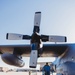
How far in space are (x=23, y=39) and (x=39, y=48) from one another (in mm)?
1019

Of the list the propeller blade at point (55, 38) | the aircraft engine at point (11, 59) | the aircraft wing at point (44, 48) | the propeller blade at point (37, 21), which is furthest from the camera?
the aircraft wing at point (44, 48)

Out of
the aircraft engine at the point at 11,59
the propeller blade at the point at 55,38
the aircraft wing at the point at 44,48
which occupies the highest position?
the propeller blade at the point at 55,38

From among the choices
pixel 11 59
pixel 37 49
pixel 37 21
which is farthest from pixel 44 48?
pixel 37 21

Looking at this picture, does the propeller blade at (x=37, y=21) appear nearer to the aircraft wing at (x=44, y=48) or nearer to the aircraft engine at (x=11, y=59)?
the aircraft wing at (x=44, y=48)

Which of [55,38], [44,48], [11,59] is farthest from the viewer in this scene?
[44,48]

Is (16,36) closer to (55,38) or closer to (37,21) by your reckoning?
Answer: (37,21)

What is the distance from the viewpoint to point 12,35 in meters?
10.8

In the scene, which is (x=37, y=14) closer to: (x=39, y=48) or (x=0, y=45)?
(x=39, y=48)

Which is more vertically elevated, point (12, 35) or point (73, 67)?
point (12, 35)

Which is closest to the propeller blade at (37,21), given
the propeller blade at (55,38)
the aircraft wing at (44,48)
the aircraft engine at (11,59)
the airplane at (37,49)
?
the airplane at (37,49)

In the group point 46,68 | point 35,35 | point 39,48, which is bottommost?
point 46,68

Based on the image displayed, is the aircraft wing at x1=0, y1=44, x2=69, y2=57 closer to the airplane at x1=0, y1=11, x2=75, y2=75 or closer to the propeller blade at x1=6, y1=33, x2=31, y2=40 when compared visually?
the airplane at x1=0, y1=11, x2=75, y2=75

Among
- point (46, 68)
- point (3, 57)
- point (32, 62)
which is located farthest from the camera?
point (46, 68)

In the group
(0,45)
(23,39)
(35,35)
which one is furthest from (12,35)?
(0,45)
